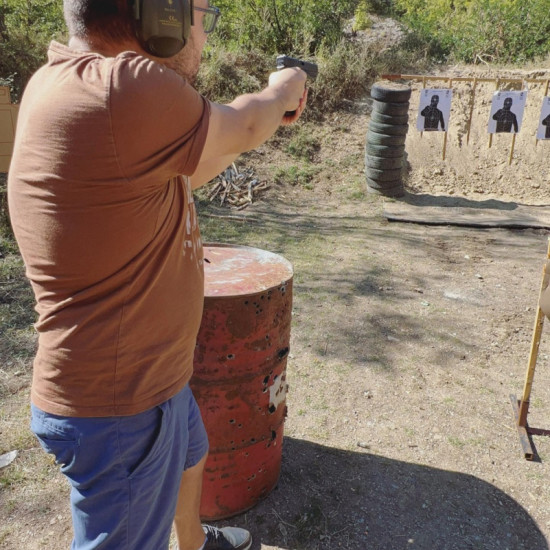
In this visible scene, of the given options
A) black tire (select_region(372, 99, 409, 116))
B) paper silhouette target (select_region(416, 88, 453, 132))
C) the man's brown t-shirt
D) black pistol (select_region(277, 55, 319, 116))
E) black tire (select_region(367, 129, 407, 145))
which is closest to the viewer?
the man's brown t-shirt

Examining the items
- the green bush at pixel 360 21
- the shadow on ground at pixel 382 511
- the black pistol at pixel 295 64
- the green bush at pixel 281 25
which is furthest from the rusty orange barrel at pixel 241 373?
the green bush at pixel 360 21

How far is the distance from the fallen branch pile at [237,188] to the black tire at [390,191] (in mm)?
1501

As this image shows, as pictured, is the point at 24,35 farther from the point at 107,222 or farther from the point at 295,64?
the point at 107,222

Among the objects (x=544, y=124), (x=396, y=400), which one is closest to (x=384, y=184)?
(x=544, y=124)

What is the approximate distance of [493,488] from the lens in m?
2.58

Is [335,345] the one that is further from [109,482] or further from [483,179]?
[483,179]

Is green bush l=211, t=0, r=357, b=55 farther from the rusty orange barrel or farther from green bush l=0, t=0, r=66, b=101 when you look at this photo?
the rusty orange barrel

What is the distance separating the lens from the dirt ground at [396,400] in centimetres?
236

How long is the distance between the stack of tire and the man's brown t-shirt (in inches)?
261

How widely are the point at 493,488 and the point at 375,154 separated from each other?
232 inches

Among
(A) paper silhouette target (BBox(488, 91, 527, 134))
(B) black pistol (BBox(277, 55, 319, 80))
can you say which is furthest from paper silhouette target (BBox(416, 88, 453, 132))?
(B) black pistol (BBox(277, 55, 319, 80))

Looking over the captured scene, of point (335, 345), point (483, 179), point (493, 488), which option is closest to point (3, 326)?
point (335, 345)

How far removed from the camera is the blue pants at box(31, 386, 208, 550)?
1.32 metres

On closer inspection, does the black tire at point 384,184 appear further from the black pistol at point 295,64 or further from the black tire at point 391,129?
the black pistol at point 295,64
